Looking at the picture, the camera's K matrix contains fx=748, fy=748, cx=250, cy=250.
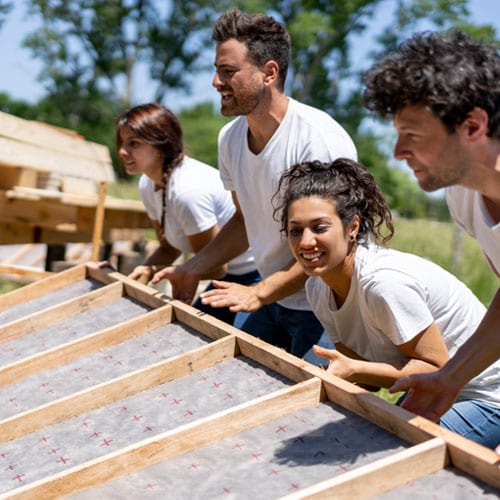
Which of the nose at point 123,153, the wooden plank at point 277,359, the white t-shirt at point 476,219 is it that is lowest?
the wooden plank at point 277,359

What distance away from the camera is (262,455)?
215 centimetres

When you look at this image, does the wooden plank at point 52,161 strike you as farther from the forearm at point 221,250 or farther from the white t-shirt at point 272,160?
the white t-shirt at point 272,160

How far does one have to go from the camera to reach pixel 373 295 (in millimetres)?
2641

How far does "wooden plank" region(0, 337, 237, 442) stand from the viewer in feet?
8.27

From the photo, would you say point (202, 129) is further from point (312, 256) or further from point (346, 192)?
point (312, 256)

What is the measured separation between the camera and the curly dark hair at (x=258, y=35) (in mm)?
3527

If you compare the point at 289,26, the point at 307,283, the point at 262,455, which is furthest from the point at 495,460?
the point at 289,26

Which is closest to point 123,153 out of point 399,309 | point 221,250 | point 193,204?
point 193,204

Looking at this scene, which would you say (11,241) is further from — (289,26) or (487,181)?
(289,26)

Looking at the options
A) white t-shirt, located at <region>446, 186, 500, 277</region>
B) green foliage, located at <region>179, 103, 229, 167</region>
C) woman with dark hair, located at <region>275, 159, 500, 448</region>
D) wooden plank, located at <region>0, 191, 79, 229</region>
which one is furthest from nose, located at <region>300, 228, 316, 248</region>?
green foliage, located at <region>179, 103, 229, 167</region>

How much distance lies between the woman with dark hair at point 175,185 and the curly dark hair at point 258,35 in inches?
34.6

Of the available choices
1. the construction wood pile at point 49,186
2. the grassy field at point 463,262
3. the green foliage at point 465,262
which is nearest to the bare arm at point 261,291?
the construction wood pile at point 49,186

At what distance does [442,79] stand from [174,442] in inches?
49.5

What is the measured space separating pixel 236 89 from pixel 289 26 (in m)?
26.2
